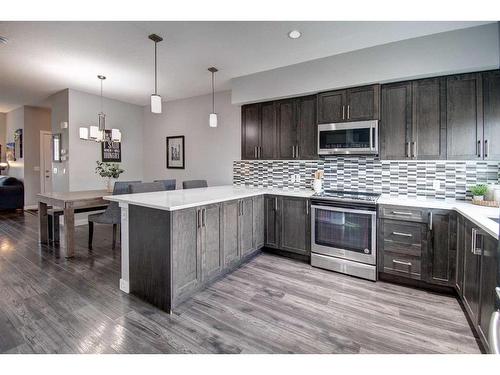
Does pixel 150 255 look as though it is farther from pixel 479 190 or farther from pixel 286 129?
pixel 479 190

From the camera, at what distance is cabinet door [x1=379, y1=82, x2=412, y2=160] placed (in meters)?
2.80

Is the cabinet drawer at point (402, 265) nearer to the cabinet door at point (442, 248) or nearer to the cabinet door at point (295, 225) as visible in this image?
the cabinet door at point (442, 248)

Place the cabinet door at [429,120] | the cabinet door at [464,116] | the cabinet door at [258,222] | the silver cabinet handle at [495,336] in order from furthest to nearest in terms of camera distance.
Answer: the cabinet door at [258,222]
the cabinet door at [429,120]
the cabinet door at [464,116]
the silver cabinet handle at [495,336]

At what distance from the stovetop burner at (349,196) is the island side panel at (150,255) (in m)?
1.88

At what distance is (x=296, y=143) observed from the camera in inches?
140

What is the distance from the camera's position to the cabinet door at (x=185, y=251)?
209 cm

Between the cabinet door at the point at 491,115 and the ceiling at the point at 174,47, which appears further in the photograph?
the ceiling at the point at 174,47

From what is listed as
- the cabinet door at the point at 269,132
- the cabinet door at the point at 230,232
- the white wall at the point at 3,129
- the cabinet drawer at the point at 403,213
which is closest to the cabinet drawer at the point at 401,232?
the cabinet drawer at the point at 403,213

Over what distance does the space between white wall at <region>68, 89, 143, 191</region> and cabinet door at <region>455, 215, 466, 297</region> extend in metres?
5.98

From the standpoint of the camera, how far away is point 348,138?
308 centimetres

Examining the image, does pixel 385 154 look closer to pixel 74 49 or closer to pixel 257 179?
pixel 257 179

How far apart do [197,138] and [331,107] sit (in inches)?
112

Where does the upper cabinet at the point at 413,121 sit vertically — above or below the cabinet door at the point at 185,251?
above

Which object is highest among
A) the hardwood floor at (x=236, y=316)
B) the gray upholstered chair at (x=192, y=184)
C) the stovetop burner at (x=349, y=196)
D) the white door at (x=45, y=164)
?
the white door at (x=45, y=164)
